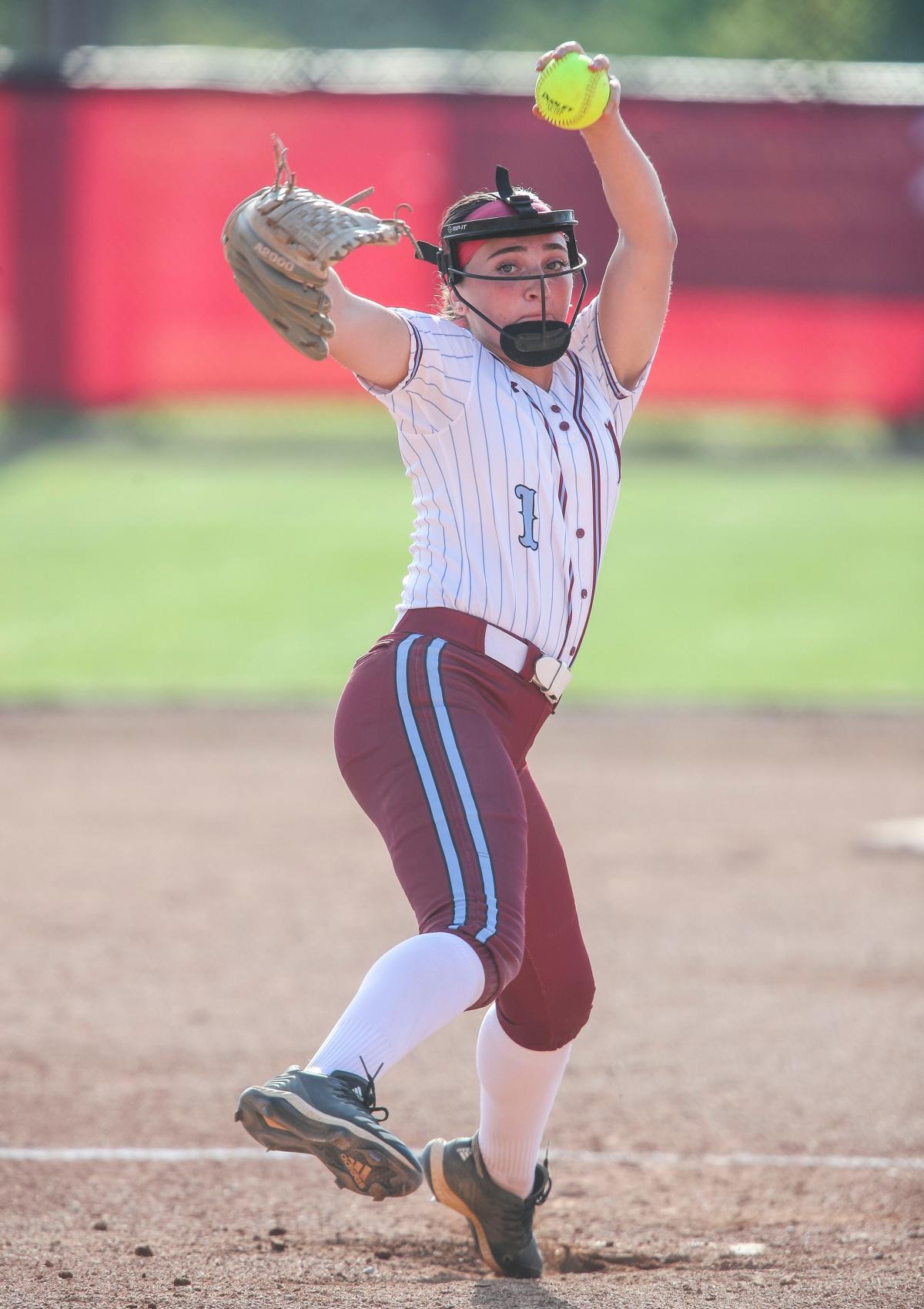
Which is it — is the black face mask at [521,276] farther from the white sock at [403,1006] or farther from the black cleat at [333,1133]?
the black cleat at [333,1133]

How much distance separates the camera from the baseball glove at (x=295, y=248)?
2.60 metres

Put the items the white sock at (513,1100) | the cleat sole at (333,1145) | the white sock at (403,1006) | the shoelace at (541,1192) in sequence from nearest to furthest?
the cleat sole at (333,1145), the white sock at (403,1006), the white sock at (513,1100), the shoelace at (541,1192)

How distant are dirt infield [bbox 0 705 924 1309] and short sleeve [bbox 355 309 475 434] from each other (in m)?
1.51

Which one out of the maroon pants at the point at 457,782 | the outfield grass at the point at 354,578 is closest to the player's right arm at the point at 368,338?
the maroon pants at the point at 457,782

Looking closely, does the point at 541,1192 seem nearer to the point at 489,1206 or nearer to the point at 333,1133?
the point at 489,1206

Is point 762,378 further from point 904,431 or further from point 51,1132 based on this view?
point 51,1132

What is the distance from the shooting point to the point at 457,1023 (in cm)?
485

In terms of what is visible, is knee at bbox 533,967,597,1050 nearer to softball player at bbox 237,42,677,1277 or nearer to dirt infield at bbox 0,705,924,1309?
softball player at bbox 237,42,677,1277

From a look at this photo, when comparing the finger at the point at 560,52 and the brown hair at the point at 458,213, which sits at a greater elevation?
the finger at the point at 560,52

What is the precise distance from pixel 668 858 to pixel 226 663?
377 cm

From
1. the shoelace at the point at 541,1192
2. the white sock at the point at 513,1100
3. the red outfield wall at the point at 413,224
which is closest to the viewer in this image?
the white sock at the point at 513,1100

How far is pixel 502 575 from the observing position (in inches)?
107

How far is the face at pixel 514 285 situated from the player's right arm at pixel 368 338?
0.82 ft

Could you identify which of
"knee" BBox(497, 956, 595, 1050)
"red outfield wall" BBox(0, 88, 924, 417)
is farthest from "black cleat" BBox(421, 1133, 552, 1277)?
"red outfield wall" BBox(0, 88, 924, 417)
